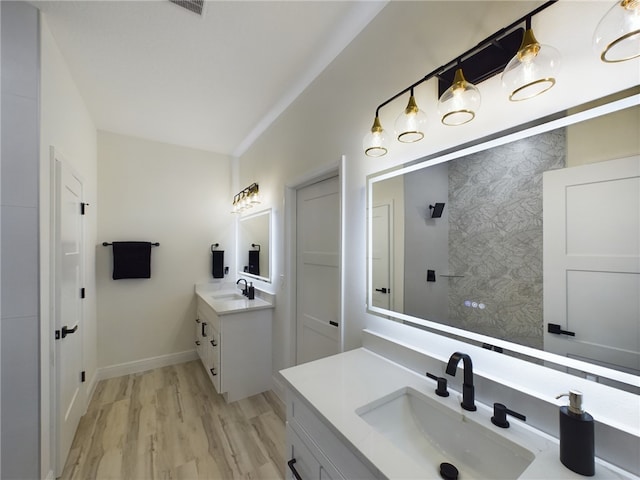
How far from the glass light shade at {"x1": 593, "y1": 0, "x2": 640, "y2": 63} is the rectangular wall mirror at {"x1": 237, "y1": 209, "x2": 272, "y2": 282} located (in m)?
2.38

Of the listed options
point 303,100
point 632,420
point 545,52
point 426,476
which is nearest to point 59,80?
point 303,100

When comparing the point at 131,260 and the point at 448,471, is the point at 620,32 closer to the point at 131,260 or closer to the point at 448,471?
the point at 448,471

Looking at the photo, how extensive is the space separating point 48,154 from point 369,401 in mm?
2136

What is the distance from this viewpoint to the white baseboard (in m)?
2.91

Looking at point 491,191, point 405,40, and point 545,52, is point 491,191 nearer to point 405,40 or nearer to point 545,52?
point 545,52

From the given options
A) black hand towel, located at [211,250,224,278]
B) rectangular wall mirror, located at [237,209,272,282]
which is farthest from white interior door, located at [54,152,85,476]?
rectangular wall mirror, located at [237,209,272,282]

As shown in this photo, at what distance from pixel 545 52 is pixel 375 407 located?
4.06ft

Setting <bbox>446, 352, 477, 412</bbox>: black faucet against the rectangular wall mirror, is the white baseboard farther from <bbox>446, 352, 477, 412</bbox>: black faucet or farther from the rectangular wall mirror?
<bbox>446, 352, 477, 412</bbox>: black faucet

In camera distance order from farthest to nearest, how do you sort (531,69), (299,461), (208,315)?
(208,315) → (299,461) → (531,69)

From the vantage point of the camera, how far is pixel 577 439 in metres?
0.64

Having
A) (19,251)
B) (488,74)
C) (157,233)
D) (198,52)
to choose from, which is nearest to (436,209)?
(488,74)

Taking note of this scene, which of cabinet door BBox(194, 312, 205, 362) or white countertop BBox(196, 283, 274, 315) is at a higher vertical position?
white countertop BBox(196, 283, 274, 315)

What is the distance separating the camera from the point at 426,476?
649mm

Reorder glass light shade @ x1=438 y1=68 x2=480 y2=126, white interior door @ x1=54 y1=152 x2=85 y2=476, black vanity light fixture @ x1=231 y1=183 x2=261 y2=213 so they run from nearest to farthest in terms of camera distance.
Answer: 1. glass light shade @ x1=438 y1=68 x2=480 y2=126
2. white interior door @ x1=54 y1=152 x2=85 y2=476
3. black vanity light fixture @ x1=231 y1=183 x2=261 y2=213
